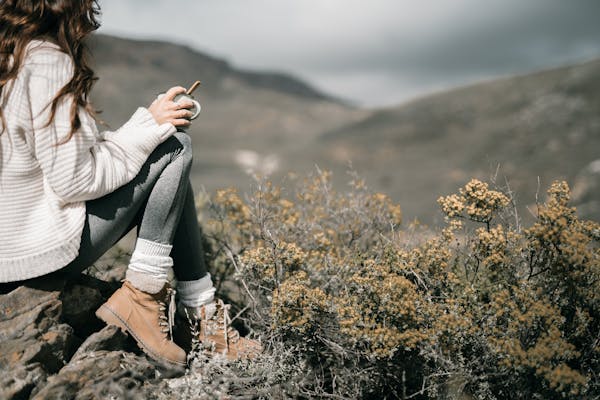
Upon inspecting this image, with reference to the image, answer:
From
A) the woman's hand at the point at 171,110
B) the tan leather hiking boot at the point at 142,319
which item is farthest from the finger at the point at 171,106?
the tan leather hiking boot at the point at 142,319

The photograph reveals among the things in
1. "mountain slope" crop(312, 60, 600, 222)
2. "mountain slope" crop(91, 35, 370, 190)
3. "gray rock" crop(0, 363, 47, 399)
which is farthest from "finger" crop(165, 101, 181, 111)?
"mountain slope" crop(91, 35, 370, 190)

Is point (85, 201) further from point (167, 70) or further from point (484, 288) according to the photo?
point (167, 70)

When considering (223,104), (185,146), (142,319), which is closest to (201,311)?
(142,319)

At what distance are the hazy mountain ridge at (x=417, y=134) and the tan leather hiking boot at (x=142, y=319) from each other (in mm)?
6243

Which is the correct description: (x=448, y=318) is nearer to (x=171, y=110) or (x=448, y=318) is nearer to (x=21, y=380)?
(x=171, y=110)

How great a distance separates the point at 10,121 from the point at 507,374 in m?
2.08

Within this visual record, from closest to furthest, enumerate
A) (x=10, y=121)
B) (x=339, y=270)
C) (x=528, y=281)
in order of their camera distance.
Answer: (x=10, y=121) < (x=528, y=281) < (x=339, y=270)

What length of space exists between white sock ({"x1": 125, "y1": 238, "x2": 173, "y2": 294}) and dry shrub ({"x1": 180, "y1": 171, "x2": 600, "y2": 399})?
44 cm

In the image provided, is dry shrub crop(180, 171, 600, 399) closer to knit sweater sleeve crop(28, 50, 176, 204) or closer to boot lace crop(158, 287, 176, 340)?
boot lace crop(158, 287, 176, 340)

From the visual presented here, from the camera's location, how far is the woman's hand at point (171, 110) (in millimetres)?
2500

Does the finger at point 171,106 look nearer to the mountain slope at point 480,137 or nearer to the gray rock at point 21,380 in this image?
the gray rock at point 21,380

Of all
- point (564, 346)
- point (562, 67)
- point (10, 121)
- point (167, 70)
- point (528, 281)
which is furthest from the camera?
point (167, 70)

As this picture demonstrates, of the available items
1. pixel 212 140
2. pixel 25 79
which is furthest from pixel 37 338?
pixel 212 140

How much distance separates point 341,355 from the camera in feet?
8.11
